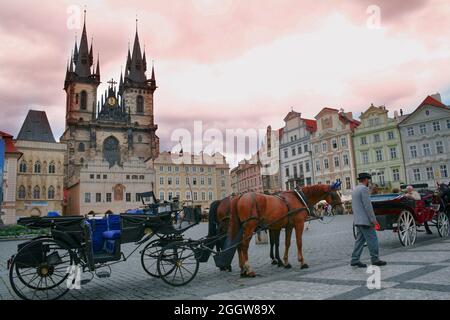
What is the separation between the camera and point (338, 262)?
765 centimetres

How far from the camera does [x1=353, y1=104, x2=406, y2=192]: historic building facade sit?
4045cm

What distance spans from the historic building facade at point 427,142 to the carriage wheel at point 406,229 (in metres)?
30.8

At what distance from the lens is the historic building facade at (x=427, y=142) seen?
122ft

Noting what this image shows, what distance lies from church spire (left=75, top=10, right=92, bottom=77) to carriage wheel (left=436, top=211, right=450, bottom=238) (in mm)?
78114

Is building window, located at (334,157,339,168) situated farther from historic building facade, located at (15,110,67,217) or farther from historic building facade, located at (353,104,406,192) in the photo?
historic building facade, located at (15,110,67,217)

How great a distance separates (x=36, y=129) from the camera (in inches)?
2472

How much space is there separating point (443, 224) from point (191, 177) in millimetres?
57693

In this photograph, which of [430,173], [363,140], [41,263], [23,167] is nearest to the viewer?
[41,263]

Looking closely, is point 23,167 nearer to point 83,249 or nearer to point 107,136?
point 107,136

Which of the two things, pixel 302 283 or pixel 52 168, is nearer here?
pixel 302 283

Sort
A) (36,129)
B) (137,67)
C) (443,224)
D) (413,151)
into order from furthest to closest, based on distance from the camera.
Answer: (137,67) < (36,129) < (413,151) < (443,224)

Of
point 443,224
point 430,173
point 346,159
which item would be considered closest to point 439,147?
point 430,173

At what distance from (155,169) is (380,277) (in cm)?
6144

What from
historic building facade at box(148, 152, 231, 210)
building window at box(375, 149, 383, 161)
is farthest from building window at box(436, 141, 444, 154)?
historic building facade at box(148, 152, 231, 210)
